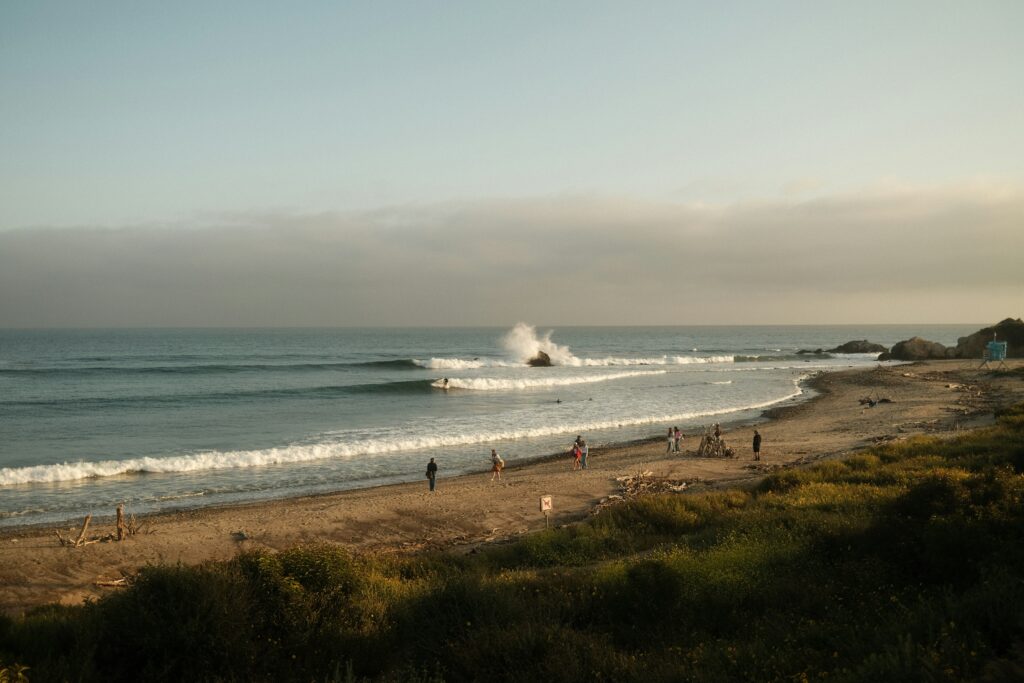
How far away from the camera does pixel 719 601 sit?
845 cm

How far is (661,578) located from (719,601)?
85 centimetres

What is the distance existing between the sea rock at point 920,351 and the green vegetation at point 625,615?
8200 cm

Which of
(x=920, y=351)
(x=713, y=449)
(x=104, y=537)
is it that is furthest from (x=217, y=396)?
(x=920, y=351)

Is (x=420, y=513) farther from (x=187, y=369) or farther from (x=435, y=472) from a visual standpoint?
(x=187, y=369)

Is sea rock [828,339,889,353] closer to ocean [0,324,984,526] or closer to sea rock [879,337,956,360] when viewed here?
sea rock [879,337,956,360]

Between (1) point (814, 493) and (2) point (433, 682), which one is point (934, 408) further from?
(2) point (433, 682)

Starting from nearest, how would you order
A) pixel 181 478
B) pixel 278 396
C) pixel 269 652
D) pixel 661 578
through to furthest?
1. pixel 269 652
2. pixel 661 578
3. pixel 181 478
4. pixel 278 396

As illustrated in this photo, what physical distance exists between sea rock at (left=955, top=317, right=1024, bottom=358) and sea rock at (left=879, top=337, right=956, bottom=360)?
4.87ft

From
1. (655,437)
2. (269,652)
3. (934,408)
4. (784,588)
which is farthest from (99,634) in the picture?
(934,408)

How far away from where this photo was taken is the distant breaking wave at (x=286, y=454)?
24219 millimetres

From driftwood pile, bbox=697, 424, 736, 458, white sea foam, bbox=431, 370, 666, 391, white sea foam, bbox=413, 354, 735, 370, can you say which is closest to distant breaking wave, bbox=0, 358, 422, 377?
white sea foam, bbox=413, 354, 735, 370

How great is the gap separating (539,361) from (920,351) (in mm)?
45820

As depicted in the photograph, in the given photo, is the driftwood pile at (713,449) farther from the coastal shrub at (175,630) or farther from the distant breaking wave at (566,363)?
the distant breaking wave at (566,363)

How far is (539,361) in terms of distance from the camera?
86.4m
